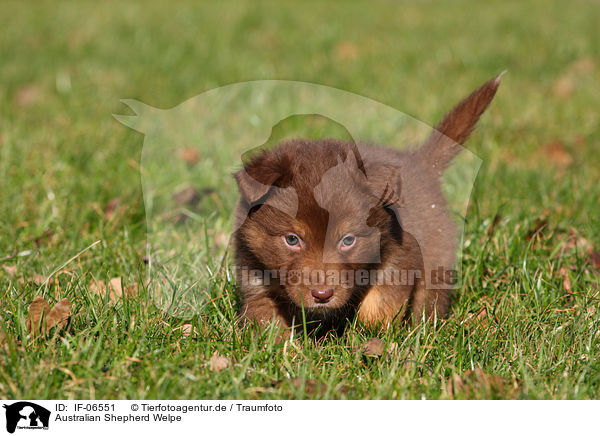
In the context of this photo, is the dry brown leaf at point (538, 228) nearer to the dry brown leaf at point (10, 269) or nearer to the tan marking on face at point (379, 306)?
the tan marking on face at point (379, 306)

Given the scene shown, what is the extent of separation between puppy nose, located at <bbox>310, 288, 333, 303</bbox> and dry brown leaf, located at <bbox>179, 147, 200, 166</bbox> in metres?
2.69

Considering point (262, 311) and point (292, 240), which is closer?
point (292, 240)

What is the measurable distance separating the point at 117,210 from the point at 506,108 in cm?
385

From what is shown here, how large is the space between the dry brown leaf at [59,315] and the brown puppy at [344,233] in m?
0.81

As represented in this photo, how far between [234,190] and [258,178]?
1001 mm

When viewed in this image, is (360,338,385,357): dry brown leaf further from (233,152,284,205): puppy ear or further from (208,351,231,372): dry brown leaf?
(233,152,284,205): puppy ear

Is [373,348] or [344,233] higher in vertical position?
[344,233]

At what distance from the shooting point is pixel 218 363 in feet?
8.84

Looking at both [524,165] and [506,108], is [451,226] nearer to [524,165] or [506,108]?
[524,165]

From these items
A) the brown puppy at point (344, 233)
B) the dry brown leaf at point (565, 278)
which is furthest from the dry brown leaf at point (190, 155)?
the dry brown leaf at point (565, 278)

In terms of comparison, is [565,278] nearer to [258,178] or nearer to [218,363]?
[258,178]
